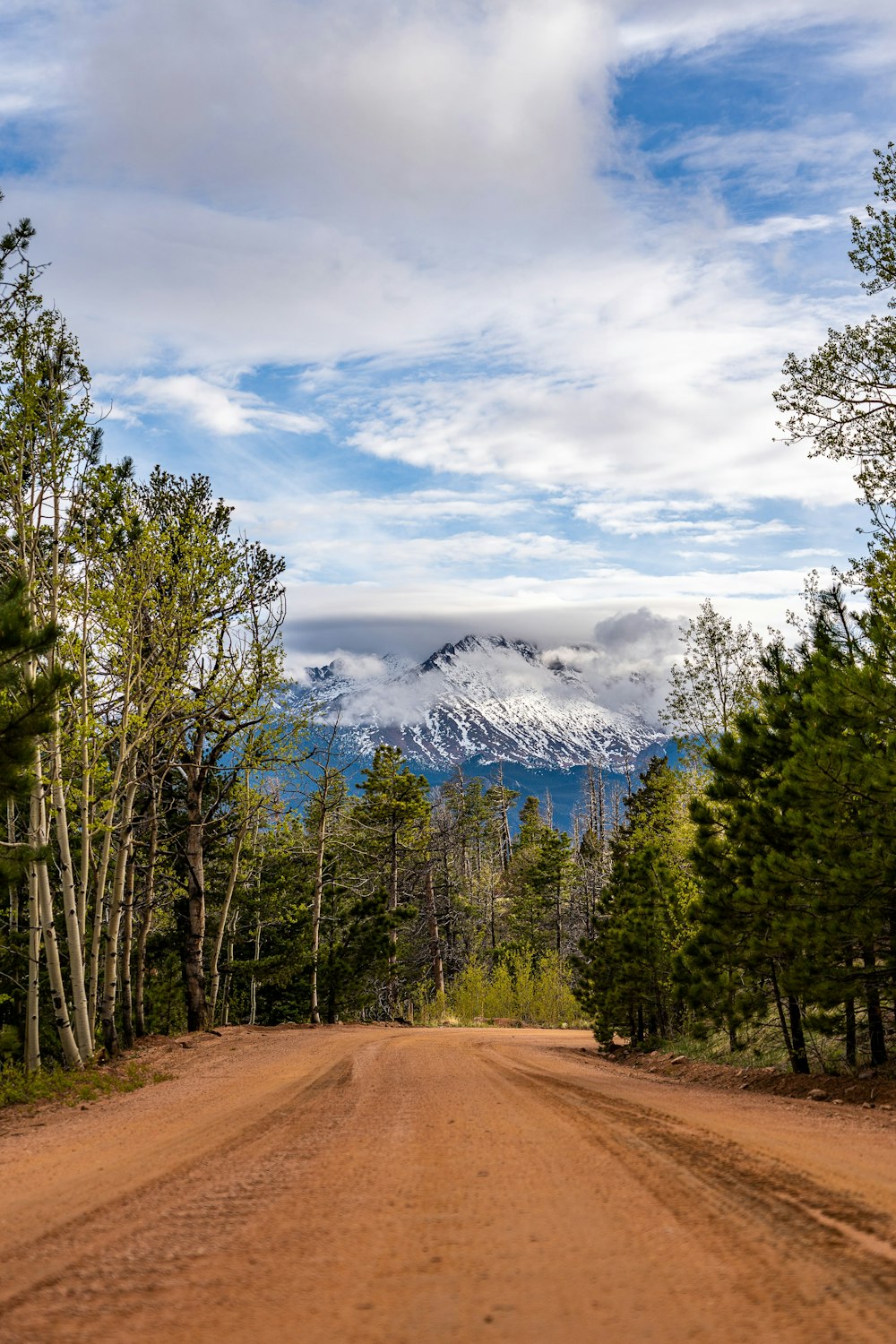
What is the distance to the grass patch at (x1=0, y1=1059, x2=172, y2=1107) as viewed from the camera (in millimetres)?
12195

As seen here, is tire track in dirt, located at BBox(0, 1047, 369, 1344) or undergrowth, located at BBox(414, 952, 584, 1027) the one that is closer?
tire track in dirt, located at BBox(0, 1047, 369, 1344)

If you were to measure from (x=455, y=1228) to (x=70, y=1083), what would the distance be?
10.9 m

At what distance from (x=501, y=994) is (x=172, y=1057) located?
95.9ft

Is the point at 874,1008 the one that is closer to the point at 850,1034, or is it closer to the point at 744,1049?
the point at 850,1034

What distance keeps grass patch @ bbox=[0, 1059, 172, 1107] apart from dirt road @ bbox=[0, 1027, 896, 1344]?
3.92 metres

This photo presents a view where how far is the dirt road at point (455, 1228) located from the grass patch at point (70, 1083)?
3.92 m

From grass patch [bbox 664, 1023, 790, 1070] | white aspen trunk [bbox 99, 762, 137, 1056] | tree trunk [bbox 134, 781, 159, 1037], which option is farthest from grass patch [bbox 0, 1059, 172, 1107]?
grass patch [bbox 664, 1023, 790, 1070]

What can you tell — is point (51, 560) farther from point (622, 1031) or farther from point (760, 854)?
point (622, 1031)

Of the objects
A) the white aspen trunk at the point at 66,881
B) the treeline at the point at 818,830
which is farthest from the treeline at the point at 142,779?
the treeline at the point at 818,830

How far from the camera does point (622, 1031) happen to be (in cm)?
2803

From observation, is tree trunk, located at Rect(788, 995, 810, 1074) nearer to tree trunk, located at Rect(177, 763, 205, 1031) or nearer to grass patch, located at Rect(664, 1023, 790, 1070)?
grass patch, located at Rect(664, 1023, 790, 1070)

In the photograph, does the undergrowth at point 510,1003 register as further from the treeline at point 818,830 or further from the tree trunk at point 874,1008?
the tree trunk at point 874,1008

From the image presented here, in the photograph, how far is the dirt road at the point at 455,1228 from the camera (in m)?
3.14

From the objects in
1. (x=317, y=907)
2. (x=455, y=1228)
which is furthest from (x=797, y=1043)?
(x=317, y=907)
